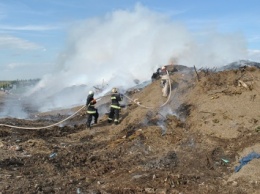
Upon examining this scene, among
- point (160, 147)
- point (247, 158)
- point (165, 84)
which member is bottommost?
point (160, 147)

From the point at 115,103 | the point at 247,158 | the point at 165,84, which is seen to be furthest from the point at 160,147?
the point at 165,84

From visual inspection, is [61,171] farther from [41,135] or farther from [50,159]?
[41,135]

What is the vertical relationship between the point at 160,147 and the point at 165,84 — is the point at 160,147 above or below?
below

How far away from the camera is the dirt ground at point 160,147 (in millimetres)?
7164

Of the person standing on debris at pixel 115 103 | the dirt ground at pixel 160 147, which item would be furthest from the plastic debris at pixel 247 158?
the person standing on debris at pixel 115 103

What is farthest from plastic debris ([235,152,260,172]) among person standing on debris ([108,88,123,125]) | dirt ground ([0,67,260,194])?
person standing on debris ([108,88,123,125])

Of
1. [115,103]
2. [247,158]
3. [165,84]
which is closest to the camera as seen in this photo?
[247,158]

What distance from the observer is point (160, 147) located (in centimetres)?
993

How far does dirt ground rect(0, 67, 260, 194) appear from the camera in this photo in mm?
7164

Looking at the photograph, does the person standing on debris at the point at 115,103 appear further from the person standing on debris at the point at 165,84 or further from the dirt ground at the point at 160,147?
the person standing on debris at the point at 165,84

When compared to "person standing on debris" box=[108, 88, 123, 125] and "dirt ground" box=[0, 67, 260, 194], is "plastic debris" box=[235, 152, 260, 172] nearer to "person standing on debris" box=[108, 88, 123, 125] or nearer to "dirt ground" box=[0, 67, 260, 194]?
"dirt ground" box=[0, 67, 260, 194]

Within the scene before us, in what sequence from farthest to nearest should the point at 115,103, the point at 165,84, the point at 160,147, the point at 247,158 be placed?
the point at 165,84
the point at 115,103
the point at 160,147
the point at 247,158

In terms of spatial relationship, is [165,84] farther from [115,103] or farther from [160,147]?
[160,147]

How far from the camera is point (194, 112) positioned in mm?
11836
